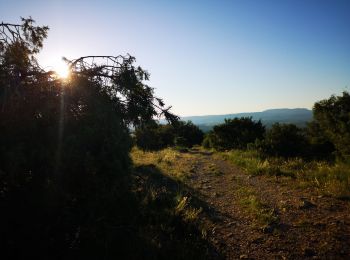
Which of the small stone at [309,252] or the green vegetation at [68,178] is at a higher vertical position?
the green vegetation at [68,178]

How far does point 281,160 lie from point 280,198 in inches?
267

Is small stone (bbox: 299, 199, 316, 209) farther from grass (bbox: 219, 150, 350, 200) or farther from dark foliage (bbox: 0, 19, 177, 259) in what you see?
dark foliage (bbox: 0, 19, 177, 259)

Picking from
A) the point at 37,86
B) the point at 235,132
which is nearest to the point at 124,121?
the point at 37,86

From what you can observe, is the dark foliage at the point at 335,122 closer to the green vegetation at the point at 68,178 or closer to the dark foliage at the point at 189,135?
the green vegetation at the point at 68,178

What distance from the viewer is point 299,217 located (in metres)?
7.37

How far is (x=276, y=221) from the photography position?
7.16m

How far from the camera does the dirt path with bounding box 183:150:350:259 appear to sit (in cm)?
562

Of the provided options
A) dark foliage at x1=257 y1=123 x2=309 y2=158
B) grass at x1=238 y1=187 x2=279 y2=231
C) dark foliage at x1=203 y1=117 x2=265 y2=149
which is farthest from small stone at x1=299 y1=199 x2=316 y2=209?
dark foliage at x1=203 y1=117 x2=265 y2=149

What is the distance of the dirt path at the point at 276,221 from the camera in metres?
5.62

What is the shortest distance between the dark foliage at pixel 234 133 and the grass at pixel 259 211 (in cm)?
1723

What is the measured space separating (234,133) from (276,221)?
Result: 2164cm

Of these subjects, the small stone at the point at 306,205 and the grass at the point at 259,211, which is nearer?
the grass at the point at 259,211

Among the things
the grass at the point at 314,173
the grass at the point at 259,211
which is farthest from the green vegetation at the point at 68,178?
the grass at the point at 314,173

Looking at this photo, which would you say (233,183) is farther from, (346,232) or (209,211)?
(346,232)
